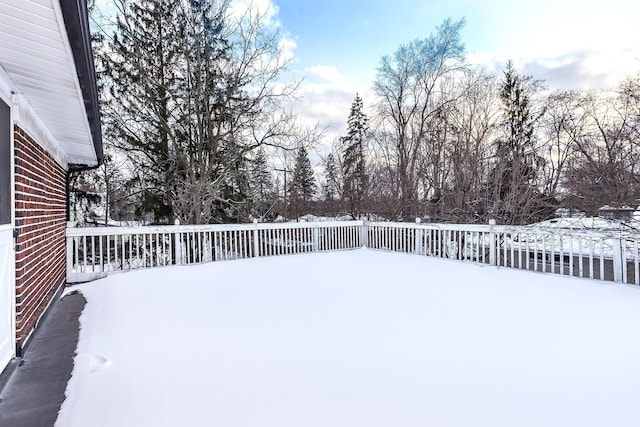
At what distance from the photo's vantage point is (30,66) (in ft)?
7.70

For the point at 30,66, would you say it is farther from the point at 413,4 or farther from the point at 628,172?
the point at 628,172

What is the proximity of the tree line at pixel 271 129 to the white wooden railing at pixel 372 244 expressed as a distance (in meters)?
2.19

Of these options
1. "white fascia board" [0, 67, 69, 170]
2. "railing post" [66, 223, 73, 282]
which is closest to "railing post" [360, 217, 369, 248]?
"railing post" [66, 223, 73, 282]

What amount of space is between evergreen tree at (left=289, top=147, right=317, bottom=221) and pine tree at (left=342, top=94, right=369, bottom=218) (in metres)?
1.93

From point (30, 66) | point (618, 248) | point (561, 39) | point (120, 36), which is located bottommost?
point (618, 248)

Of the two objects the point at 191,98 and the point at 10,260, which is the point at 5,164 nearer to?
the point at 10,260

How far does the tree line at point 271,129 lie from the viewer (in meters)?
9.74

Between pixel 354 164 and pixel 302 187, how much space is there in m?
3.00

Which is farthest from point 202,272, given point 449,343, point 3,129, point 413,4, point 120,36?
point 413,4

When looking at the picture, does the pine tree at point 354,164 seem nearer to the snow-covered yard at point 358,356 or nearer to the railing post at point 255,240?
the railing post at point 255,240

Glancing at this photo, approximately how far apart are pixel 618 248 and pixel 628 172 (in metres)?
4.03

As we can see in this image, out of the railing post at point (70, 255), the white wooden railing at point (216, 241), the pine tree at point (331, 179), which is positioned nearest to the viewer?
the railing post at point (70, 255)

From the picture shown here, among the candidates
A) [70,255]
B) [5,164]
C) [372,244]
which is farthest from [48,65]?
[372,244]

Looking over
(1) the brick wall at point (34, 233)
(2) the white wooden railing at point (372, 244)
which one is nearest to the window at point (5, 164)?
(1) the brick wall at point (34, 233)
